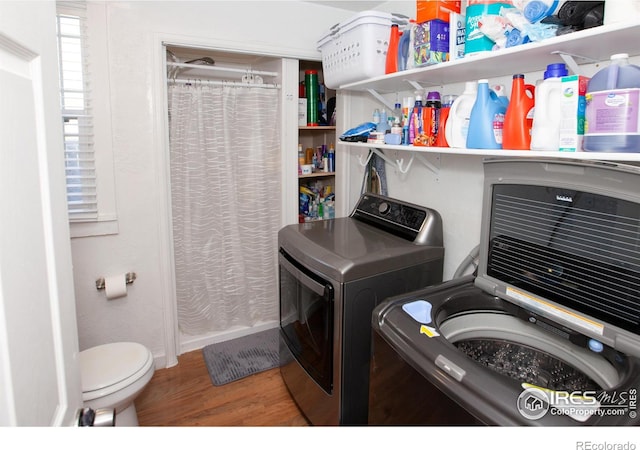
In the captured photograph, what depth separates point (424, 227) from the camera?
1871 mm

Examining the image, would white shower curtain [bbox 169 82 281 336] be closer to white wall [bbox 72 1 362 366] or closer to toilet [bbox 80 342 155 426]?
white wall [bbox 72 1 362 366]

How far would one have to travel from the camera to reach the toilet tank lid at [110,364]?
1687mm

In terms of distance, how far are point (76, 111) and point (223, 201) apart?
37.6 inches

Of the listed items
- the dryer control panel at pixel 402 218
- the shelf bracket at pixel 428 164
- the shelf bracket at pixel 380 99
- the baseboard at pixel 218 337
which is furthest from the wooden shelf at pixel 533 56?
the baseboard at pixel 218 337

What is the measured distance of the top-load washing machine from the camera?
3.08 ft

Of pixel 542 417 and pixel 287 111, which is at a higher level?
pixel 287 111

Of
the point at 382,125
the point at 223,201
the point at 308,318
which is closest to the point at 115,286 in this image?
the point at 223,201

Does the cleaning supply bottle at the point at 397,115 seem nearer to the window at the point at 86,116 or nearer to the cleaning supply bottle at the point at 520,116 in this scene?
the cleaning supply bottle at the point at 520,116

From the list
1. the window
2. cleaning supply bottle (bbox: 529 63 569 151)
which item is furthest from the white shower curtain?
cleaning supply bottle (bbox: 529 63 569 151)

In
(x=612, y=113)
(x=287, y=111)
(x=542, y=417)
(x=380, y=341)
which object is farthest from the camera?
(x=287, y=111)

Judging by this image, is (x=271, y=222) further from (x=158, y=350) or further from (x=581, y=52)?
(x=581, y=52)

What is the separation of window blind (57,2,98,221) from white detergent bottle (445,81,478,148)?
1.83 meters
